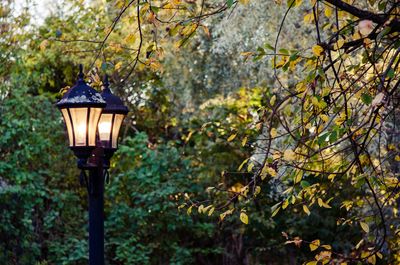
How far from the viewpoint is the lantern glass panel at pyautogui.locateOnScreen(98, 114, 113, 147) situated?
5949 millimetres

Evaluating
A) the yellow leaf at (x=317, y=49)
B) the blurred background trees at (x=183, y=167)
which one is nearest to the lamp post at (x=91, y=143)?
the yellow leaf at (x=317, y=49)

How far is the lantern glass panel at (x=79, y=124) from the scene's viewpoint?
550cm

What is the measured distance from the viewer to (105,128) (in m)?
6.05

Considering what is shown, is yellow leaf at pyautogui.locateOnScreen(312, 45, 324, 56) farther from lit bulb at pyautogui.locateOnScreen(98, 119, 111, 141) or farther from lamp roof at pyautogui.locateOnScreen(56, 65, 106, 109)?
lit bulb at pyautogui.locateOnScreen(98, 119, 111, 141)

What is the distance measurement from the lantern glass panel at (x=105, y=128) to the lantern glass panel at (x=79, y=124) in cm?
42

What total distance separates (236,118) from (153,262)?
3.50 metres

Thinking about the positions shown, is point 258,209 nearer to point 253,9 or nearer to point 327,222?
point 327,222

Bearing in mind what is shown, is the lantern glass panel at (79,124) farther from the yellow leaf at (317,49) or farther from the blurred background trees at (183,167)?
the blurred background trees at (183,167)

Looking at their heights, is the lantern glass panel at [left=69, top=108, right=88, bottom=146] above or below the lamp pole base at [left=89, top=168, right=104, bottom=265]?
above

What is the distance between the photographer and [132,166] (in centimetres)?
1334

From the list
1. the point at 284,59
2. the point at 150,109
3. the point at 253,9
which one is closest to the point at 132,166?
the point at 253,9

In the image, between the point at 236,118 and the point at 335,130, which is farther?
the point at 236,118

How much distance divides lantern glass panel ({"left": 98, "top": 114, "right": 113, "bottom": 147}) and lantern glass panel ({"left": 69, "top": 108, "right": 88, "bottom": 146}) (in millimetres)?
422

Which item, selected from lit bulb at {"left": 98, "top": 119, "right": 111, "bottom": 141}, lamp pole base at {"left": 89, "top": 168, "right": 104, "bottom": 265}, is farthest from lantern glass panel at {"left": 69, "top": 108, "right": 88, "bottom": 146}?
lit bulb at {"left": 98, "top": 119, "right": 111, "bottom": 141}
